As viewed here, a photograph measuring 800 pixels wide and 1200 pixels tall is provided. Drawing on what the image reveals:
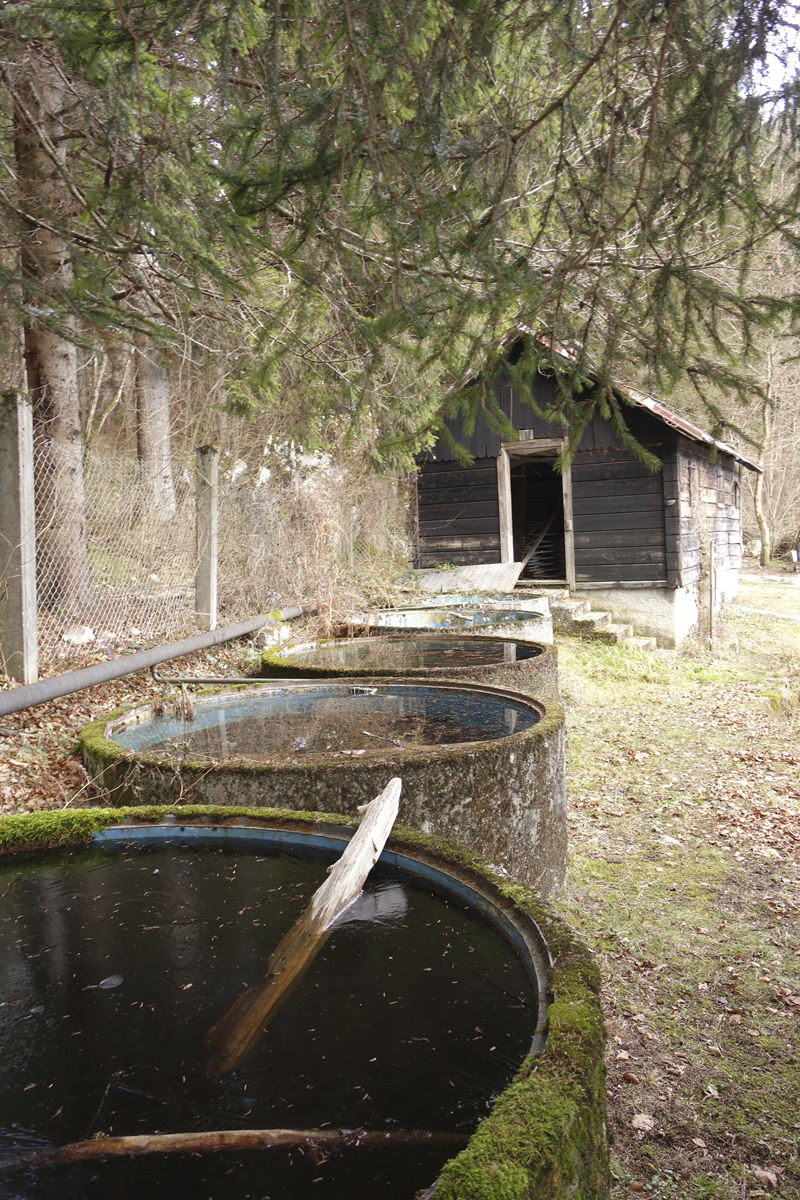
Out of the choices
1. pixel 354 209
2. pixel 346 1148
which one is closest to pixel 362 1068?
pixel 346 1148

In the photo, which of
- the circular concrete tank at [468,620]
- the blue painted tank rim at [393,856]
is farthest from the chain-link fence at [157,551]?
the blue painted tank rim at [393,856]

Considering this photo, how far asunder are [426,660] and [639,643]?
628cm

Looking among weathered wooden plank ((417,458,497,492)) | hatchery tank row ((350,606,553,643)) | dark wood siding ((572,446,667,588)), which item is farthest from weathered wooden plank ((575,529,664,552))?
hatchery tank row ((350,606,553,643))

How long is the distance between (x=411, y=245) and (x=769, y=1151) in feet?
12.0

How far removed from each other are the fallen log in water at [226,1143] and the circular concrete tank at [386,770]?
65.6 inches

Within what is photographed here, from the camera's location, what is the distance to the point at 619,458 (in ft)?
42.7

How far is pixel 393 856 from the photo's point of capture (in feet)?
8.43

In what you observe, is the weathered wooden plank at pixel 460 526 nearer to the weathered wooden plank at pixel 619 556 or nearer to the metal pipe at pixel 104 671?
the weathered wooden plank at pixel 619 556

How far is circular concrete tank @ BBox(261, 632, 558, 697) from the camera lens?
5.59 metres

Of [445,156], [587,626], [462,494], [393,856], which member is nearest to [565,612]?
[587,626]

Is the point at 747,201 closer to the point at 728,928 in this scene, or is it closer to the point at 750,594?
the point at 728,928

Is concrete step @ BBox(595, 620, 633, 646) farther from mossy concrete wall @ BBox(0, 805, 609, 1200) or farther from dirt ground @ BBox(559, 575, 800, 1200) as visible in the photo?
mossy concrete wall @ BBox(0, 805, 609, 1200)

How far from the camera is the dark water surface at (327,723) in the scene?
4230 millimetres

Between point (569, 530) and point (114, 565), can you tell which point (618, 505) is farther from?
point (114, 565)
